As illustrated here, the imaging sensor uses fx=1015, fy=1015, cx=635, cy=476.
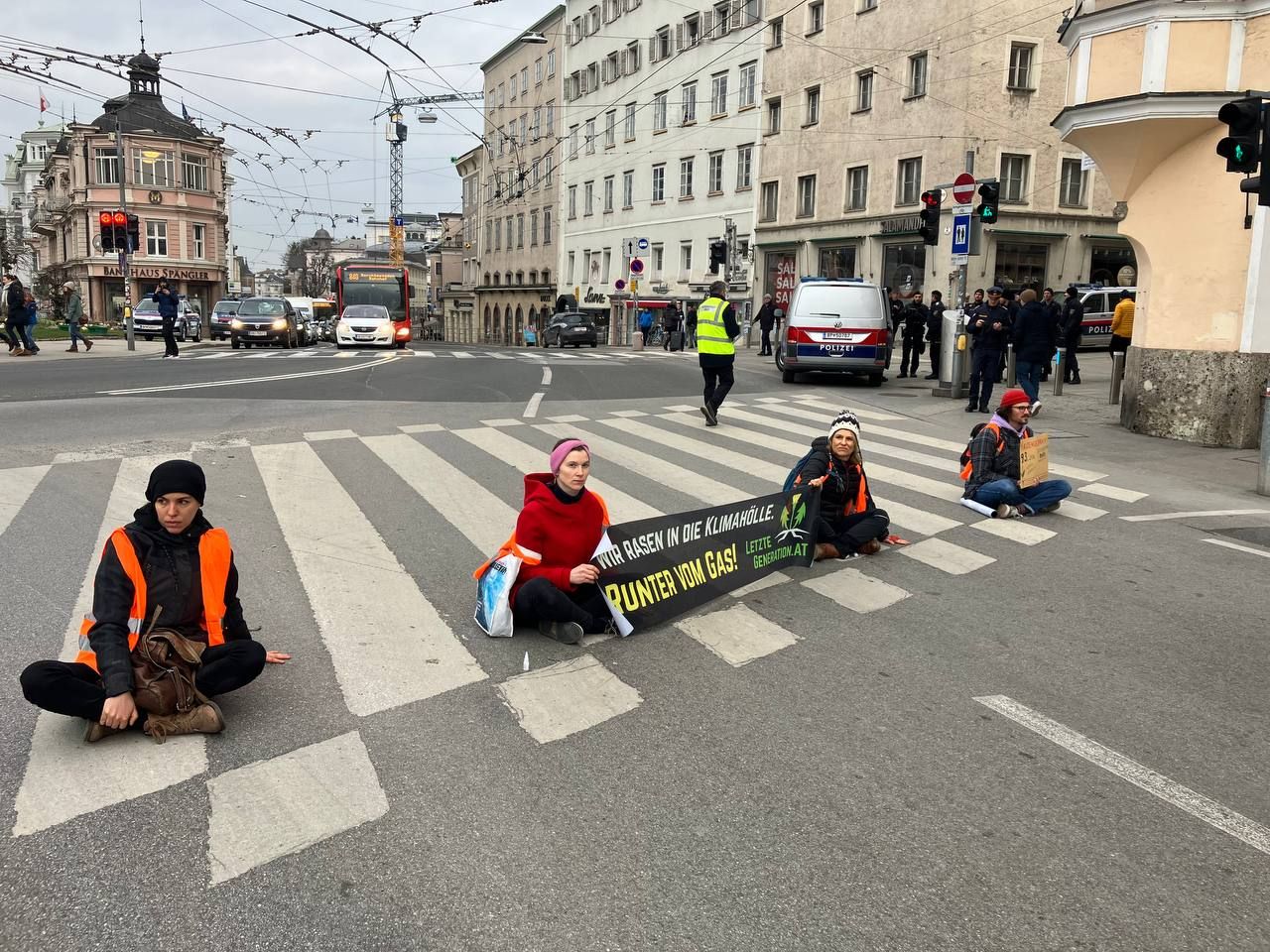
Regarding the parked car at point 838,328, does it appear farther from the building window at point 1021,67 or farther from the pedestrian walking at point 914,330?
the building window at point 1021,67

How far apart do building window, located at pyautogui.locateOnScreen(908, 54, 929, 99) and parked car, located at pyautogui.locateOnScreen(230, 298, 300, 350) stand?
894 inches

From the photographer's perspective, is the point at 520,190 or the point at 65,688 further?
the point at 520,190

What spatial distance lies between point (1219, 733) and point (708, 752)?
2.17 meters

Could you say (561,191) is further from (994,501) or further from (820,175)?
(994,501)

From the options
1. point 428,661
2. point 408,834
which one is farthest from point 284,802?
point 428,661

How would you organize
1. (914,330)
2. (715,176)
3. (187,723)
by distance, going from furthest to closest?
(715,176) < (914,330) < (187,723)

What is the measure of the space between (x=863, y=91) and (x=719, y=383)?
2716cm

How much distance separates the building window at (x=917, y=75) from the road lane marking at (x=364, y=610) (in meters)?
30.9

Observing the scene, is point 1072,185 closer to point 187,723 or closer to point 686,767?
point 686,767

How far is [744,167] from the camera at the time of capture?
1709 inches

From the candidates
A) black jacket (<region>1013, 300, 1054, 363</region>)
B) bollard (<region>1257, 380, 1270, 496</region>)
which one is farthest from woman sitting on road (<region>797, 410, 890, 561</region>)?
black jacket (<region>1013, 300, 1054, 363</region>)

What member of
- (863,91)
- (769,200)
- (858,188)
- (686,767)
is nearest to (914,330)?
(858,188)

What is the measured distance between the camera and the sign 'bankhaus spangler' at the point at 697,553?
17.5 ft

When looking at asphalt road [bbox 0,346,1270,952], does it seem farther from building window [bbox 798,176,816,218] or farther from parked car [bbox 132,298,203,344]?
building window [bbox 798,176,816,218]
